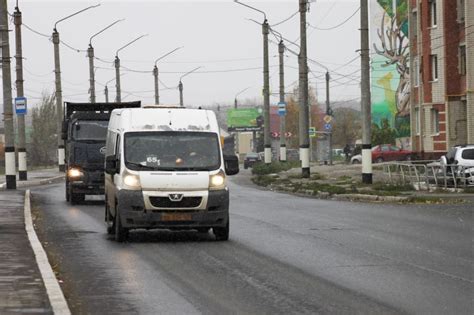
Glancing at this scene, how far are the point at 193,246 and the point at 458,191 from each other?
16.9 m

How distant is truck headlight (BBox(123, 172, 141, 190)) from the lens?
715 inches

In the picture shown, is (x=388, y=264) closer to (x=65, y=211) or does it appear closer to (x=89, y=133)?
(x=65, y=211)

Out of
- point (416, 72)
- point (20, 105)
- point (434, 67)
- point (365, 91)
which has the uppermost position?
point (416, 72)

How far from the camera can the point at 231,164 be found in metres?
19.1

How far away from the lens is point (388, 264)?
46.7 ft

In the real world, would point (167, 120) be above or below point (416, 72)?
below

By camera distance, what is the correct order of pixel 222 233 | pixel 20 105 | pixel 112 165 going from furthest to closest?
pixel 20 105 → pixel 112 165 → pixel 222 233

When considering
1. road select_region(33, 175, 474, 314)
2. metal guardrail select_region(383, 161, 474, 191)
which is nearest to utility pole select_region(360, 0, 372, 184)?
metal guardrail select_region(383, 161, 474, 191)

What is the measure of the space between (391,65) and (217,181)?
259 feet

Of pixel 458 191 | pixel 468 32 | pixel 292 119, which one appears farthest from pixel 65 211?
pixel 292 119

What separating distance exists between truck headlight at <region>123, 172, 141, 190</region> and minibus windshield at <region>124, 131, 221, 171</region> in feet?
0.59

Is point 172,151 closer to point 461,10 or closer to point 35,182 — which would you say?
point 35,182

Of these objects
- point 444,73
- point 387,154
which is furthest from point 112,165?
point 387,154

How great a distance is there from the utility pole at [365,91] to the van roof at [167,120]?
18.8 metres
